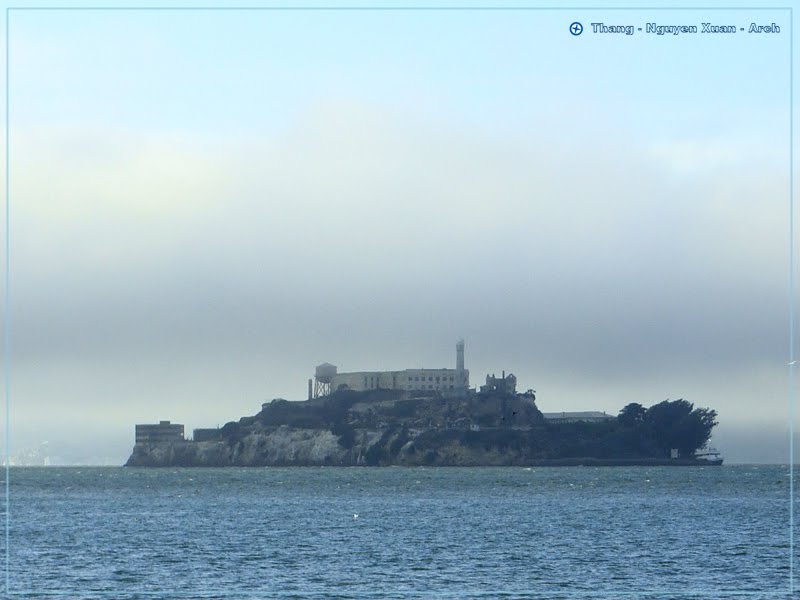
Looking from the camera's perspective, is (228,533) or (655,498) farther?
(655,498)

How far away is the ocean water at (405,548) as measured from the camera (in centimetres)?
6153

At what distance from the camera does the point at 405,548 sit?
8031 centimetres

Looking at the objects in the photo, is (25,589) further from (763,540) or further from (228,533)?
(763,540)

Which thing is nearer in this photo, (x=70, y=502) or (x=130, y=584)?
(x=130, y=584)

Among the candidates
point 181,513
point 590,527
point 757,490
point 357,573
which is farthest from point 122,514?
point 757,490

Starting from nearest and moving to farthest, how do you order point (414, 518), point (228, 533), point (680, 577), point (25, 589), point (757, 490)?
point (25, 589) → point (680, 577) → point (228, 533) → point (414, 518) → point (757, 490)

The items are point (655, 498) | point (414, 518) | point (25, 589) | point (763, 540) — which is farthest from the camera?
point (655, 498)

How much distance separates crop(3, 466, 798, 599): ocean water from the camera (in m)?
61.5

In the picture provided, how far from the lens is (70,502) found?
15150 centimetres

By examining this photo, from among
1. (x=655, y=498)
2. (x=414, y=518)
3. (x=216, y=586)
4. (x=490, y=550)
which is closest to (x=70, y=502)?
(x=414, y=518)

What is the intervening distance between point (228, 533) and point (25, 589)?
3272 cm

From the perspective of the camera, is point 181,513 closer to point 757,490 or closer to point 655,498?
point 655,498

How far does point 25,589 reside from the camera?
2402 inches

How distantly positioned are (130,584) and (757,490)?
12846cm
